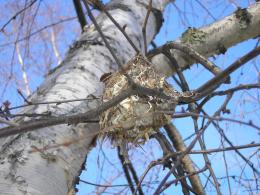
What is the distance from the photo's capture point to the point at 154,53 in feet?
7.04

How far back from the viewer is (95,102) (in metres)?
1.68

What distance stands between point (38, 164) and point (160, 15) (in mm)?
1667

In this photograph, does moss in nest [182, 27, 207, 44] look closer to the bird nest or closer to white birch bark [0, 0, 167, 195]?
white birch bark [0, 0, 167, 195]

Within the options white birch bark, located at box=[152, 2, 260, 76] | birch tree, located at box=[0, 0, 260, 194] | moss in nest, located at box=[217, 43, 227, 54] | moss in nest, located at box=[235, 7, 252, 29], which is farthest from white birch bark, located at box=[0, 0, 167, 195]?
moss in nest, located at box=[235, 7, 252, 29]

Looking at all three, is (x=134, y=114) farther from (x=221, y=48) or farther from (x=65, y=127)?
(x=221, y=48)

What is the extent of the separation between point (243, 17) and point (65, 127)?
4.26ft

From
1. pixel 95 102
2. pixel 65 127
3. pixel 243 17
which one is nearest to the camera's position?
pixel 65 127

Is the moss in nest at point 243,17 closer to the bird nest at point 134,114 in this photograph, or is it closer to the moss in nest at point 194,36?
the moss in nest at point 194,36

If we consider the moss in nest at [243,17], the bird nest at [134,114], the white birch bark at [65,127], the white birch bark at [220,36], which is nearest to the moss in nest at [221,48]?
the white birch bark at [220,36]

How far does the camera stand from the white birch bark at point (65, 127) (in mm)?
1248

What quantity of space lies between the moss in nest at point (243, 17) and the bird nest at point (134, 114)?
815mm

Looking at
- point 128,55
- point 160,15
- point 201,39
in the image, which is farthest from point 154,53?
point 160,15

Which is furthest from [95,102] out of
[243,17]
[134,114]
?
[243,17]

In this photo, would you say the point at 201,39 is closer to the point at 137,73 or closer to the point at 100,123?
the point at 137,73
